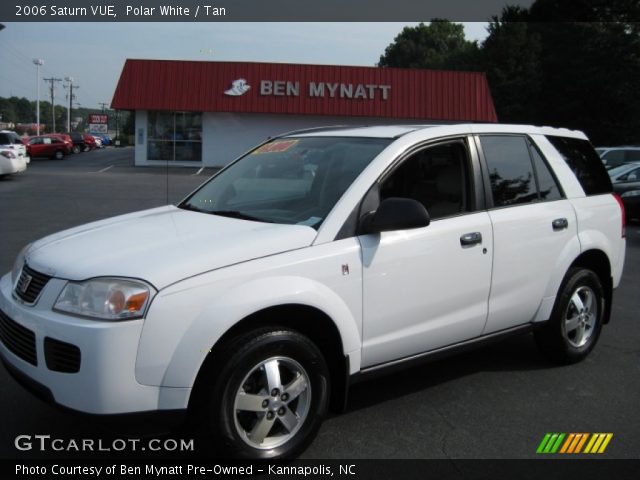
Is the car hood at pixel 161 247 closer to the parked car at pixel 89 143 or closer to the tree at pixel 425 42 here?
the parked car at pixel 89 143

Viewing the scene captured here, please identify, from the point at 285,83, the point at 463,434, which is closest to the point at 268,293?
the point at 463,434

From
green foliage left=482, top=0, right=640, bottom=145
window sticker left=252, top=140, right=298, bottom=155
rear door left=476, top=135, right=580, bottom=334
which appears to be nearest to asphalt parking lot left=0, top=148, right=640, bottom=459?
rear door left=476, top=135, right=580, bottom=334

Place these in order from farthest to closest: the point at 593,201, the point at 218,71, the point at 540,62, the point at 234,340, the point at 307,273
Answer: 1. the point at 540,62
2. the point at 218,71
3. the point at 593,201
4. the point at 307,273
5. the point at 234,340

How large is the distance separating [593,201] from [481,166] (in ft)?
4.44

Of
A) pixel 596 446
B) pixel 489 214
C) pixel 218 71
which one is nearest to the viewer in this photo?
pixel 596 446

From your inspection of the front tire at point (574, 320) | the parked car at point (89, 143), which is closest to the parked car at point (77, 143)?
the parked car at point (89, 143)

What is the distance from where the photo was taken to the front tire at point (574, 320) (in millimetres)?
4969

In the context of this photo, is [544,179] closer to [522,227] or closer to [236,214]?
[522,227]

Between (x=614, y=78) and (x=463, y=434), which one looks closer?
(x=463, y=434)

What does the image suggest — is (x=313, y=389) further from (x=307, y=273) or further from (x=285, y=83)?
(x=285, y=83)

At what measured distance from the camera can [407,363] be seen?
157 inches

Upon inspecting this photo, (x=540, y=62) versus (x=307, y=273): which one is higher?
(x=540, y=62)

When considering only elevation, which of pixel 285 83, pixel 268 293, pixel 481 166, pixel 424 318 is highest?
pixel 285 83

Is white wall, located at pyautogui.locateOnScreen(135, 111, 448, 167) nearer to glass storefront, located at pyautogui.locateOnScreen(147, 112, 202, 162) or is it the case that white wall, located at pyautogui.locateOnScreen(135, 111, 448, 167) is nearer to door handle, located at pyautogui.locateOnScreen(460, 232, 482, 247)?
glass storefront, located at pyautogui.locateOnScreen(147, 112, 202, 162)
